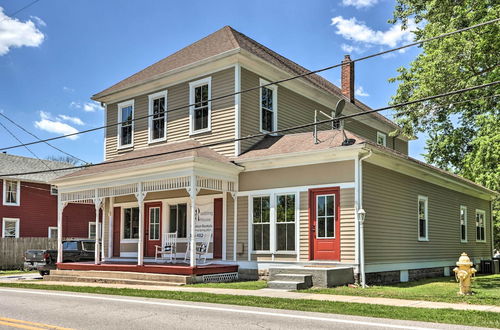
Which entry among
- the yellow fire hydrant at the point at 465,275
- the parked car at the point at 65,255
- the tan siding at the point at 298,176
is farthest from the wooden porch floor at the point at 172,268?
the yellow fire hydrant at the point at 465,275

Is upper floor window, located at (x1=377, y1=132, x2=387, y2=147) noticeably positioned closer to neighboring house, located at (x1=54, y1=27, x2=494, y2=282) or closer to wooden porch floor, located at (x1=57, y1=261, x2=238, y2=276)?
neighboring house, located at (x1=54, y1=27, x2=494, y2=282)

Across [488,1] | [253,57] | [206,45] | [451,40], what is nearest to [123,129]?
[206,45]

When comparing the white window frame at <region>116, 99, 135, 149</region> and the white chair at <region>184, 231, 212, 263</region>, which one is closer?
the white chair at <region>184, 231, 212, 263</region>

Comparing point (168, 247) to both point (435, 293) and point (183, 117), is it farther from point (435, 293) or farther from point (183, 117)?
point (435, 293)

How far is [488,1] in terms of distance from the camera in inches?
703

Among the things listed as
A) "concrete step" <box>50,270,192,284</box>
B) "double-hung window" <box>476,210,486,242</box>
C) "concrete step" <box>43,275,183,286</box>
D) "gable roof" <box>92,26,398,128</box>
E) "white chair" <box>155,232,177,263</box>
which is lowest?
"concrete step" <box>43,275,183,286</box>

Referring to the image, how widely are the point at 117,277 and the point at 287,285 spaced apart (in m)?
6.27

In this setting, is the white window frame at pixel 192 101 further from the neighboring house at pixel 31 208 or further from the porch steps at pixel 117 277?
the neighboring house at pixel 31 208

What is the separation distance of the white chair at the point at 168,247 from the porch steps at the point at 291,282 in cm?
517

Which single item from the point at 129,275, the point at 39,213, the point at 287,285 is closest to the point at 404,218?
the point at 287,285

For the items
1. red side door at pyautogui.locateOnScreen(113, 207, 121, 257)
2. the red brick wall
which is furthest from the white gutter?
the red brick wall

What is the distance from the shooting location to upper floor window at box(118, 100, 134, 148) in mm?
22016

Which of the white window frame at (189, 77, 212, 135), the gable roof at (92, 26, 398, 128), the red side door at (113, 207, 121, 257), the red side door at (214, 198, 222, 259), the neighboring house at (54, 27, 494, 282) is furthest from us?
the red side door at (113, 207, 121, 257)

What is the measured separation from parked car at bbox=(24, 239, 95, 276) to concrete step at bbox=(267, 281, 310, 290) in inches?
489
